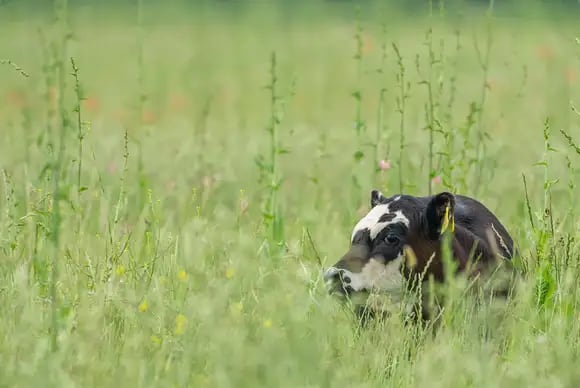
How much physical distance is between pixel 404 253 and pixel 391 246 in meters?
0.06

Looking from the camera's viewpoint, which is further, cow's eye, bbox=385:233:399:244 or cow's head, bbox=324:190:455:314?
cow's eye, bbox=385:233:399:244

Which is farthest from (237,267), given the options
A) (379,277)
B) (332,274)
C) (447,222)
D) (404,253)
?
(447,222)

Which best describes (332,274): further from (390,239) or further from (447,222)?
(447,222)

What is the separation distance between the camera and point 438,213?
4508 millimetres

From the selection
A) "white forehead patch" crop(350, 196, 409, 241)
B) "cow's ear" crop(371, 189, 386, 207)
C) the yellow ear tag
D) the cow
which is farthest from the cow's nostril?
"cow's ear" crop(371, 189, 386, 207)

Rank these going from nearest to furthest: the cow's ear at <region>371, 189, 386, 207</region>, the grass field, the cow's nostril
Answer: the grass field < the cow's nostril < the cow's ear at <region>371, 189, 386, 207</region>

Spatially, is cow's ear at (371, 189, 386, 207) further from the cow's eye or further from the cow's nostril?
the cow's nostril

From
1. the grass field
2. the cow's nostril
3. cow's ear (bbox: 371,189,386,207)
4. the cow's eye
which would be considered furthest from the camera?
cow's ear (bbox: 371,189,386,207)

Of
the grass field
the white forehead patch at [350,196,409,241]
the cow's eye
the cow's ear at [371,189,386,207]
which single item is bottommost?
the grass field

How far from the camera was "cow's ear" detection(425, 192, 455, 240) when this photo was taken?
4.49 m

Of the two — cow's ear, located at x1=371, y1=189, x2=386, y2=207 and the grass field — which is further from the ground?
cow's ear, located at x1=371, y1=189, x2=386, y2=207

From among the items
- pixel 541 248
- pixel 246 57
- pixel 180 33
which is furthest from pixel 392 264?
pixel 180 33

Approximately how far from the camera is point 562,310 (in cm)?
446

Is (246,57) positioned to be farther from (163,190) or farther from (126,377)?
(126,377)
